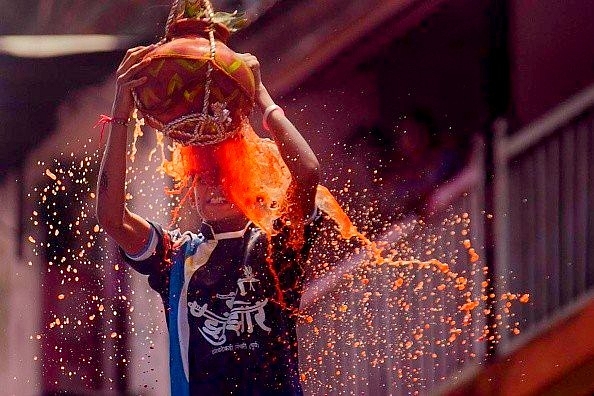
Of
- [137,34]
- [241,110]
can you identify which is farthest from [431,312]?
[137,34]

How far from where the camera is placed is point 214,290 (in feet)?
5.14

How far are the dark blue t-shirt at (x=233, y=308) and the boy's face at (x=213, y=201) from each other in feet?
0.10

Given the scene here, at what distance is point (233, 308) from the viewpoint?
5.13 feet

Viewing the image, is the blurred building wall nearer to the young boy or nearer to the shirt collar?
the young boy

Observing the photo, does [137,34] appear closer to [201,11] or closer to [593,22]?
[201,11]

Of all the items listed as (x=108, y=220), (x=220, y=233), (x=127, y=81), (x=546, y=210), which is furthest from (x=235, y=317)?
(x=546, y=210)

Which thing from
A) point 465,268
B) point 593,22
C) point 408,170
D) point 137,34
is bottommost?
point 465,268

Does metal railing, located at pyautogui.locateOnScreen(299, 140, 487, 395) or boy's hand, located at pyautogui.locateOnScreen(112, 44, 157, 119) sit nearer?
boy's hand, located at pyautogui.locateOnScreen(112, 44, 157, 119)

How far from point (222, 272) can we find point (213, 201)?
0.14 m

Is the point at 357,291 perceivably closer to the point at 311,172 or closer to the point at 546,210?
the point at 311,172

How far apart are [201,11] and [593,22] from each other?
0.80 meters

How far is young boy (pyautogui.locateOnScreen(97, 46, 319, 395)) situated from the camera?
155 cm

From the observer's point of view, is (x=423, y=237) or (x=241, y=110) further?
(x=423, y=237)

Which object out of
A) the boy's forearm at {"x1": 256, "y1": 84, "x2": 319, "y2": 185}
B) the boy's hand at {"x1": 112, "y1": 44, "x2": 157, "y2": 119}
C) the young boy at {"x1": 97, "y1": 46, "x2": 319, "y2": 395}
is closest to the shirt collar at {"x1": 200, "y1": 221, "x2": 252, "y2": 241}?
the young boy at {"x1": 97, "y1": 46, "x2": 319, "y2": 395}
